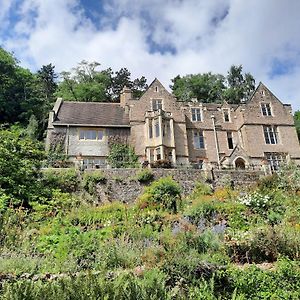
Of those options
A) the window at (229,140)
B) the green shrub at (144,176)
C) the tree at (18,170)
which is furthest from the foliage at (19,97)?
the green shrub at (144,176)

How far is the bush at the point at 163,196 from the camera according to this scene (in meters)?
20.3

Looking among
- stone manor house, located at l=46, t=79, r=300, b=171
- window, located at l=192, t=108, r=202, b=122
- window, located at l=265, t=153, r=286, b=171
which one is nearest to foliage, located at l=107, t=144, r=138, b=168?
stone manor house, located at l=46, t=79, r=300, b=171

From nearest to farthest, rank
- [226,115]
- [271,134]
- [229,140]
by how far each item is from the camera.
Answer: [271,134] → [229,140] → [226,115]

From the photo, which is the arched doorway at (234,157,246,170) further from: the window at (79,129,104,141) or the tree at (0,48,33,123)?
the tree at (0,48,33,123)

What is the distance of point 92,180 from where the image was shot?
77.1ft

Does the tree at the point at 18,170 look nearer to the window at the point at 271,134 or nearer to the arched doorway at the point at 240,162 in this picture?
the arched doorway at the point at 240,162

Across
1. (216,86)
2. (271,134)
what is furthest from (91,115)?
(216,86)

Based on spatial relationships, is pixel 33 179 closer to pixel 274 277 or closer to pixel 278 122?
pixel 274 277

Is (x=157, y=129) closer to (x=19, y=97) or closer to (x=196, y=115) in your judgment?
(x=196, y=115)

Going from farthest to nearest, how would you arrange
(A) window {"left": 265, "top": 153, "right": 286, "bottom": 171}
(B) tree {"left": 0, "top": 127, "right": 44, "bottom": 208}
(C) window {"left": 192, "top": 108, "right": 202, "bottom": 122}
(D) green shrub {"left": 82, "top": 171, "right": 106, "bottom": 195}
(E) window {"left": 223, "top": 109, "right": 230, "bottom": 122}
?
1. (E) window {"left": 223, "top": 109, "right": 230, "bottom": 122}
2. (C) window {"left": 192, "top": 108, "right": 202, "bottom": 122}
3. (A) window {"left": 265, "top": 153, "right": 286, "bottom": 171}
4. (D) green shrub {"left": 82, "top": 171, "right": 106, "bottom": 195}
5. (B) tree {"left": 0, "top": 127, "right": 44, "bottom": 208}

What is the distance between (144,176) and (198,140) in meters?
13.5

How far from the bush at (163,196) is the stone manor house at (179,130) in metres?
10.3

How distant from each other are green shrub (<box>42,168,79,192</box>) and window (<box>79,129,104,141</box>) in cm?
1039

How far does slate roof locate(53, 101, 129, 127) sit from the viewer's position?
113ft
